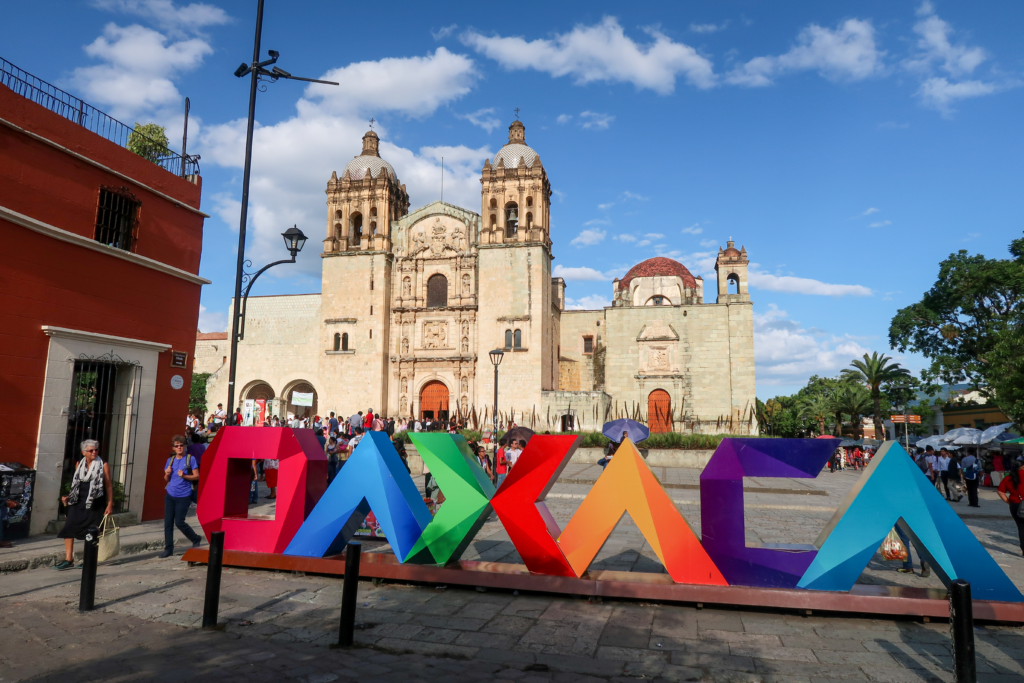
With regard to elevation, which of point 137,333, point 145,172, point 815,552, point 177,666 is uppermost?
point 145,172

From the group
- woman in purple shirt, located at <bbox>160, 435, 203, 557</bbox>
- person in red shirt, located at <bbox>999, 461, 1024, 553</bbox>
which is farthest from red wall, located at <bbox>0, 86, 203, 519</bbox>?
person in red shirt, located at <bbox>999, 461, 1024, 553</bbox>

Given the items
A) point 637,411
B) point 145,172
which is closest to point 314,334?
point 637,411

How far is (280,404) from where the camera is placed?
33625 millimetres

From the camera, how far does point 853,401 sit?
127 ft

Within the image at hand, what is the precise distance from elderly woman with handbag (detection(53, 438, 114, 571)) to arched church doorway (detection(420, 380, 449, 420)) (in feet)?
81.9

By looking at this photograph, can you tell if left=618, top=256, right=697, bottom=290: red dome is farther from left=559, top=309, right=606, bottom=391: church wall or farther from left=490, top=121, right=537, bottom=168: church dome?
left=490, top=121, right=537, bottom=168: church dome

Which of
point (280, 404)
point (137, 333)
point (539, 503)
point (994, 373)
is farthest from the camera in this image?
point (280, 404)

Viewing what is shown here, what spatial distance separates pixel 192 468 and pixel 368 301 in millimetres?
24950

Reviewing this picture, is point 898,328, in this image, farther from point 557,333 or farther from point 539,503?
point 539,503

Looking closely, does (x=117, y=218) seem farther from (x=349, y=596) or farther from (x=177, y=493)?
(x=349, y=596)

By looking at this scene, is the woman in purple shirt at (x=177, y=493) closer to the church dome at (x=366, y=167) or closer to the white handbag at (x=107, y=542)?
the white handbag at (x=107, y=542)

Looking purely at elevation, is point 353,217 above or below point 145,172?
above

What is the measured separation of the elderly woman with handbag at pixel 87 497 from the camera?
707 centimetres

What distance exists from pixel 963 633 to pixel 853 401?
4006 centimetres
